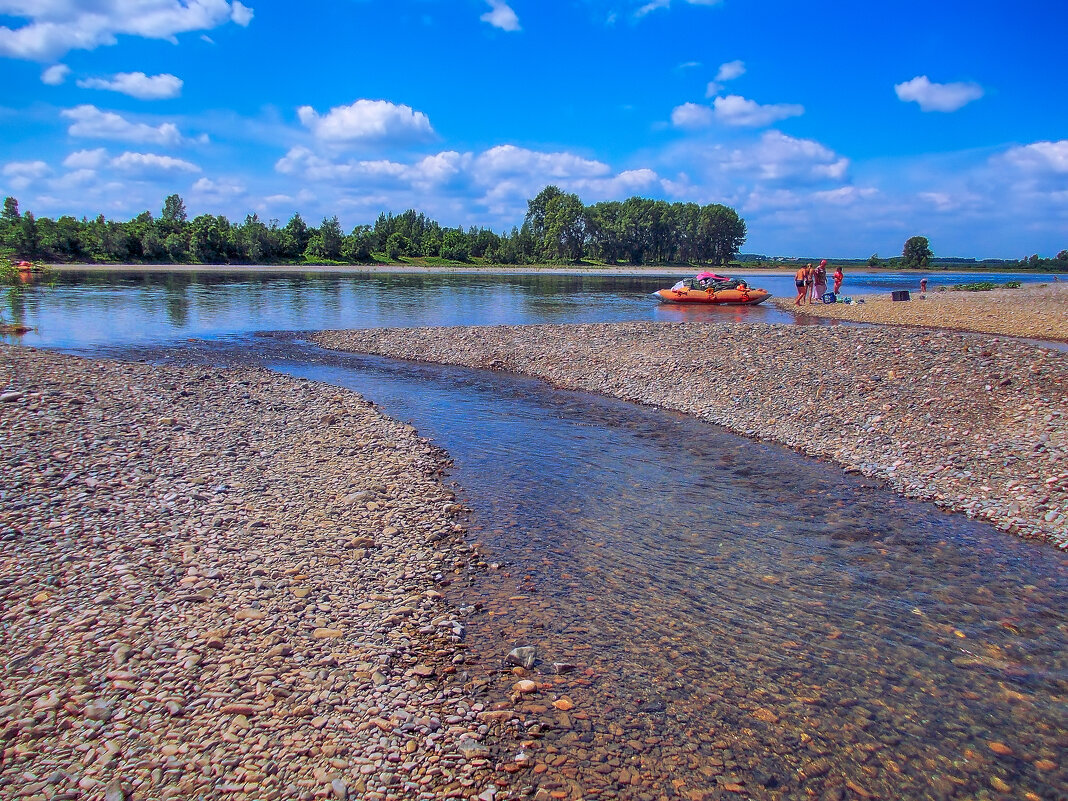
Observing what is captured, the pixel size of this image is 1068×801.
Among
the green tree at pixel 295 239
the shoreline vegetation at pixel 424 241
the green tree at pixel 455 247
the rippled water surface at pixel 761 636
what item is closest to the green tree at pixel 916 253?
the shoreline vegetation at pixel 424 241

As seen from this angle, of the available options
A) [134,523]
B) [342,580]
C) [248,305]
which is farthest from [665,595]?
[248,305]

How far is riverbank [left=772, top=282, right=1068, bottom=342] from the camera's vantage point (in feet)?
90.5

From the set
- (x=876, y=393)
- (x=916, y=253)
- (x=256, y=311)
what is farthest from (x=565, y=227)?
(x=876, y=393)

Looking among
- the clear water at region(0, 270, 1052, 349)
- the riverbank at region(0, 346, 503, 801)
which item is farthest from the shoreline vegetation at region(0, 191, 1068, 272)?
the riverbank at region(0, 346, 503, 801)

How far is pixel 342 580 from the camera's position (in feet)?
24.3

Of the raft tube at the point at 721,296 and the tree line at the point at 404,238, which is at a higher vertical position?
the tree line at the point at 404,238

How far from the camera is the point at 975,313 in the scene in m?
33.1

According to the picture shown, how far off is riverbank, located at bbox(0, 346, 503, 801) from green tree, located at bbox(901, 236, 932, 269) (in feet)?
612

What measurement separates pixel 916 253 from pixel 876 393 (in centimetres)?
18321

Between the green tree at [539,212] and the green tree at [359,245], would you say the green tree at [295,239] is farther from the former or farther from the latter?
the green tree at [539,212]

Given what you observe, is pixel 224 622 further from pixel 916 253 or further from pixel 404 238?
pixel 916 253

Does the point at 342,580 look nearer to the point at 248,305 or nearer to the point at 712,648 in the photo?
the point at 712,648

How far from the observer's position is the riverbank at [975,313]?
2759cm

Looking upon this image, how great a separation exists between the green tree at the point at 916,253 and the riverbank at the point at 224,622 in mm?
186441
